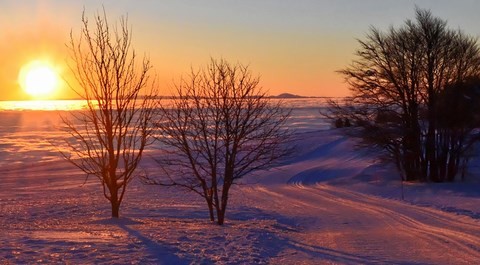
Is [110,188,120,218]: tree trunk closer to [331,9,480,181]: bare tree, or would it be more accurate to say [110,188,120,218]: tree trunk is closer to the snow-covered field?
the snow-covered field

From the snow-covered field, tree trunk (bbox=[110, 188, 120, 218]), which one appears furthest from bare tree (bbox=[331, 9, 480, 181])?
tree trunk (bbox=[110, 188, 120, 218])

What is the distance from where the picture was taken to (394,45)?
37.8 meters

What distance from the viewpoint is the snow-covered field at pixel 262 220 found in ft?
41.5

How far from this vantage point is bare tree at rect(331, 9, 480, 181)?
37.2 metres

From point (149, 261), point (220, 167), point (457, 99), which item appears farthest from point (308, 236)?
point (220, 167)

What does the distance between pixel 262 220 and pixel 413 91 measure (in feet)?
62.7

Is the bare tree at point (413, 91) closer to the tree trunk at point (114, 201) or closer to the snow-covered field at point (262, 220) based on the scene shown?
the snow-covered field at point (262, 220)

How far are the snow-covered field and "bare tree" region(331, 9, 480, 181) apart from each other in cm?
220

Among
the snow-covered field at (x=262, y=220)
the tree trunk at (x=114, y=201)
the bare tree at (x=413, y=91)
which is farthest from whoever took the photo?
the bare tree at (x=413, y=91)

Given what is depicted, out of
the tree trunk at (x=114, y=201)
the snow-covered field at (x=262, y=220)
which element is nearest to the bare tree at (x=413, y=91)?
the snow-covered field at (x=262, y=220)

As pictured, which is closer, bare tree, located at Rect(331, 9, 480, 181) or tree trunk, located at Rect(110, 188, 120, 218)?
tree trunk, located at Rect(110, 188, 120, 218)

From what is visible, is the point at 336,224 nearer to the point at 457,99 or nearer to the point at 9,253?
the point at 9,253

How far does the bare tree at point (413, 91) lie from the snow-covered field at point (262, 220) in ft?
7.22

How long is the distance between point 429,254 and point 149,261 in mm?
6541
